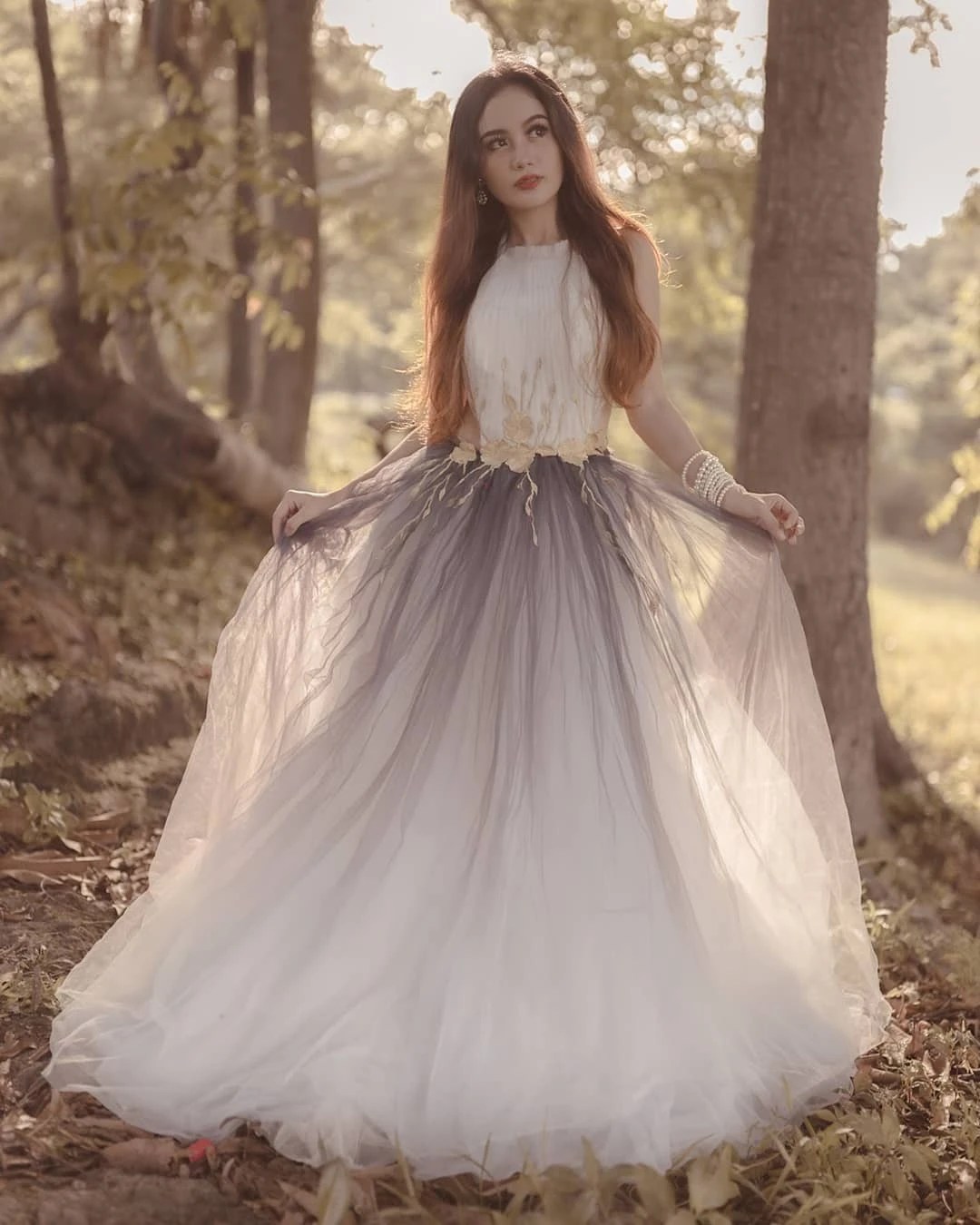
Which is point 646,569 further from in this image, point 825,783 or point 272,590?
point 272,590

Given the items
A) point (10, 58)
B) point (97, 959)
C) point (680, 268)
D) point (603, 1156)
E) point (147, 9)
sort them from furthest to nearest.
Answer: point (10, 58)
point (680, 268)
point (147, 9)
point (97, 959)
point (603, 1156)

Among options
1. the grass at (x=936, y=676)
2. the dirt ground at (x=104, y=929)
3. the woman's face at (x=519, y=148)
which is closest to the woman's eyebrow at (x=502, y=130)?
the woman's face at (x=519, y=148)

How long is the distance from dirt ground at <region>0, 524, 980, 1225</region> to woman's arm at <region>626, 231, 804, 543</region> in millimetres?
1383

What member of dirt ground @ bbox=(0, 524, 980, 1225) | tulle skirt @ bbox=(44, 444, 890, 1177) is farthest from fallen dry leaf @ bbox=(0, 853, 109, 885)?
tulle skirt @ bbox=(44, 444, 890, 1177)

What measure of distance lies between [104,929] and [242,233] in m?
4.16

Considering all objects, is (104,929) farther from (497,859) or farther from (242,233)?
(242,233)

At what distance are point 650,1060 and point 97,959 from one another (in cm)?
131

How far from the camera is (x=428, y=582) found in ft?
9.49

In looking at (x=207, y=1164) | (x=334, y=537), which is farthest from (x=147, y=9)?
(x=207, y=1164)

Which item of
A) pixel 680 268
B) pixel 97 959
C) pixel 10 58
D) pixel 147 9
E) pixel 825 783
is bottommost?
pixel 97 959

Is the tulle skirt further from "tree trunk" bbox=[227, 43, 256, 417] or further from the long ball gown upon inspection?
"tree trunk" bbox=[227, 43, 256, 417]

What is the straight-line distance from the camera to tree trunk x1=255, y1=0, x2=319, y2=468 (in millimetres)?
7375

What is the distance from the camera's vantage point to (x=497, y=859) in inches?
100.0

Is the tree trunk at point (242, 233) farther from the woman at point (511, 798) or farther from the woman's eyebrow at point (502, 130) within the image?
the woman at point (511, 798)
